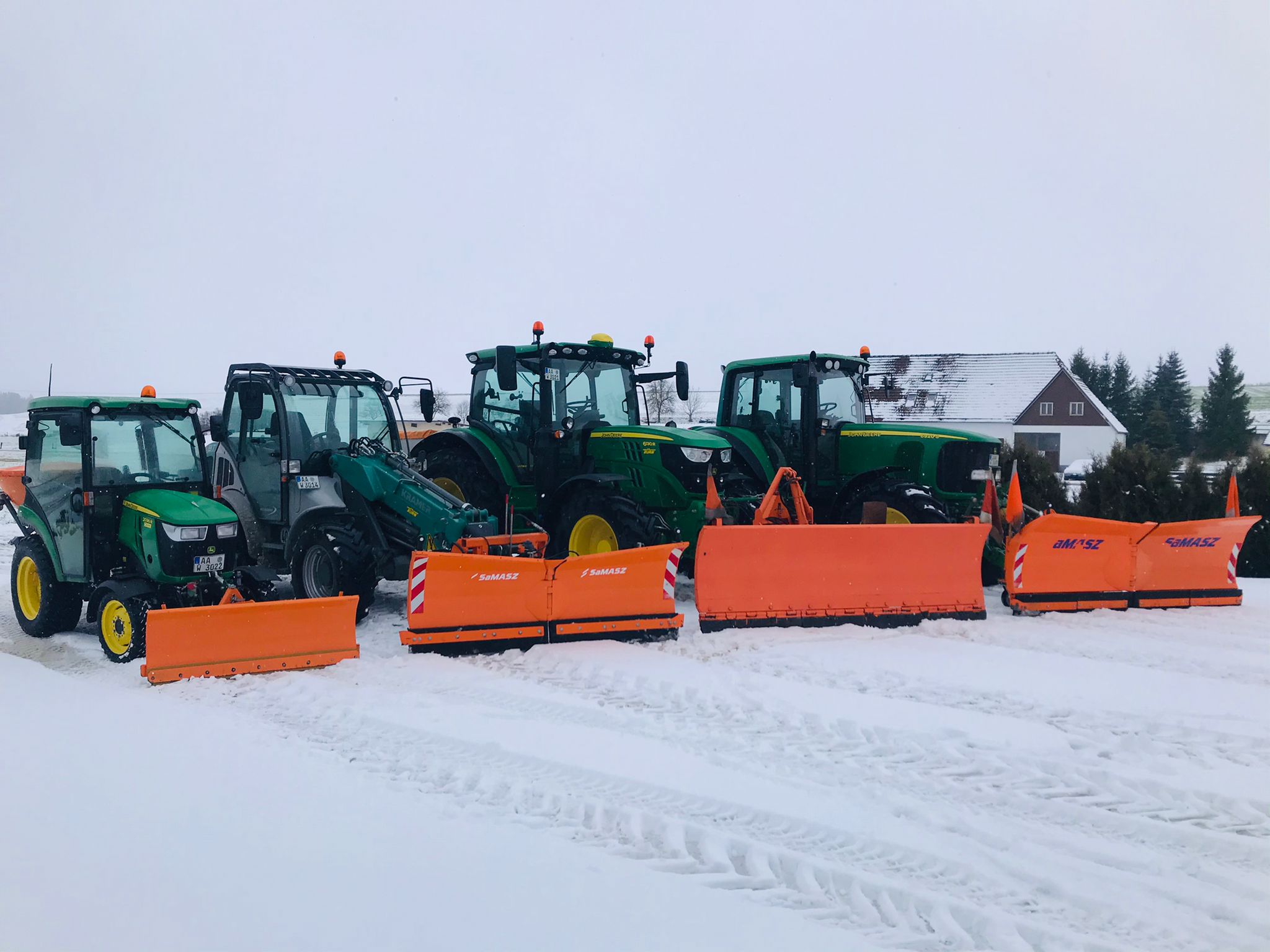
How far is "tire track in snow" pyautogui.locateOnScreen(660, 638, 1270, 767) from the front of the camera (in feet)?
14.7

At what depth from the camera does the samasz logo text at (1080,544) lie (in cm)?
762

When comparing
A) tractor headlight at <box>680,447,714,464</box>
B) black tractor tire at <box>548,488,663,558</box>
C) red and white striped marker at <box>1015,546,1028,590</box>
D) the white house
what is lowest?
red and white striped marker at <box>1015,546,1028,590</box>

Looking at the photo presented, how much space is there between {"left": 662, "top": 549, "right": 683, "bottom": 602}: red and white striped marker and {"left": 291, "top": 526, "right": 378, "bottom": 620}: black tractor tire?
7.86 ft

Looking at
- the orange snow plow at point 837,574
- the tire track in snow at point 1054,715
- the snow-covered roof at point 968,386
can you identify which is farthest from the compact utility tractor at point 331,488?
the snow-covered roof at point 968,386

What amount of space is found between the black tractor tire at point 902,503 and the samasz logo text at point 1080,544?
0.97 m

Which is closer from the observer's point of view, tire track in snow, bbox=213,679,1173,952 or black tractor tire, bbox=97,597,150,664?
tire track in snow, bbox=213,679,1173,952

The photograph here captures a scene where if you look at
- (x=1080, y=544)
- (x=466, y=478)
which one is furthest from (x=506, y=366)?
(x=1080, y=544)

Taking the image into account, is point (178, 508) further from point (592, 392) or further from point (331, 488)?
point (592, 392)

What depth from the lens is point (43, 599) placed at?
23.5 ft

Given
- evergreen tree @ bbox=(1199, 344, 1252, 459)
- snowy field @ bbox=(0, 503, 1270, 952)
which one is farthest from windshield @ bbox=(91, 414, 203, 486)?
evergreen tree @ bbox=(1199, 344, 1252, 459)

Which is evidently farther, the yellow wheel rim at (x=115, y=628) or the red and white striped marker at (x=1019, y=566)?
the red and white striped marker at (x=1019, y=566)

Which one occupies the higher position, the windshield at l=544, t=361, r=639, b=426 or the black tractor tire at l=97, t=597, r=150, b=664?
the windshield at l=544, t=361, r=639, b=426

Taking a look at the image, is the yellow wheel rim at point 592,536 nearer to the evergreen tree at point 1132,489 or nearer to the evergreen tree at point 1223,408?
the evergreen tree at point 1132,489

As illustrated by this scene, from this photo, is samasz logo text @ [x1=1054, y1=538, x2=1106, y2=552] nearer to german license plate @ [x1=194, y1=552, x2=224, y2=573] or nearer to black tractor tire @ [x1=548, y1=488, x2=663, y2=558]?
black tractor tire @ [x1=548, y1=488, x2=663, y2=558]
